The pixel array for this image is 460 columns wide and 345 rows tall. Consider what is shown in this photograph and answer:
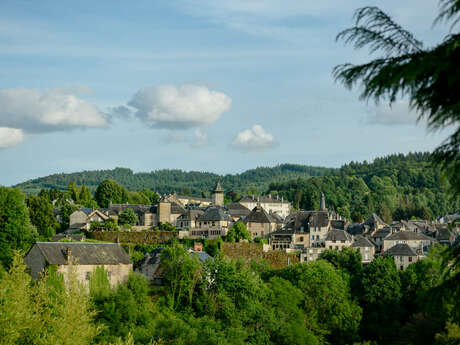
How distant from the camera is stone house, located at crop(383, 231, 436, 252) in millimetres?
93125

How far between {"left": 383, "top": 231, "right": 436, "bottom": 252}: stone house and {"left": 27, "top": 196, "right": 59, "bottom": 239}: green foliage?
5118 centimetres

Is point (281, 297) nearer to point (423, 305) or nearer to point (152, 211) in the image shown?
point (152, 211)

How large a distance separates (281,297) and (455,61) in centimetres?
5574

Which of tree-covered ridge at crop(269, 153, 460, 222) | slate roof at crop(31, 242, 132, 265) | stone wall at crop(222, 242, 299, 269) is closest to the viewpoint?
slate roof at crop(31, 242, 132, 265)

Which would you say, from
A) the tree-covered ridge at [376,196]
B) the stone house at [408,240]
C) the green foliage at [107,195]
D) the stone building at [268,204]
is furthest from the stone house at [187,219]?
the tree-covered ridge at [376,196]

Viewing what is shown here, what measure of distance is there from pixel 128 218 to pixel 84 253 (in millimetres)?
37027

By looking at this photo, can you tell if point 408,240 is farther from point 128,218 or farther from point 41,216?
point 41,216

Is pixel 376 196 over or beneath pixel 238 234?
over

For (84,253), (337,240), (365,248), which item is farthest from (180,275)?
(365,248)

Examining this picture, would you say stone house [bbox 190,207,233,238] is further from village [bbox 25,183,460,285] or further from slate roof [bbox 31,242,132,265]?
slate roof [bbox 31,242,132,265]

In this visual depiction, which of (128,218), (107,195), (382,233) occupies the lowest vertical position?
(382,233)

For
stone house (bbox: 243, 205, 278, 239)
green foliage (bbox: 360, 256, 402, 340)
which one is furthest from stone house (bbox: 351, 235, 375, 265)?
green foliage (bbox: 360, 256, 402, 340)

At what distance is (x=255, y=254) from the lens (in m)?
80.1

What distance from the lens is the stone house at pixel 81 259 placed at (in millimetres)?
54656
